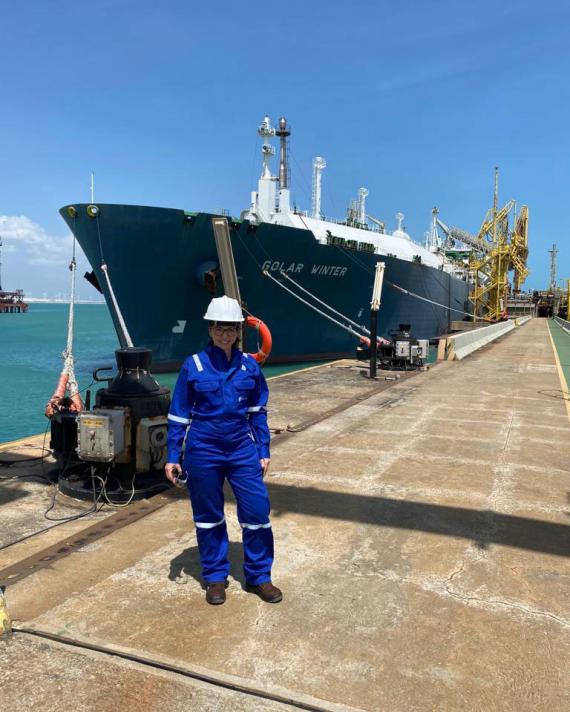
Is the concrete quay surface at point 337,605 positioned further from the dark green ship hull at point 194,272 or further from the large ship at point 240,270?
the dark green ship hull at point 194,272

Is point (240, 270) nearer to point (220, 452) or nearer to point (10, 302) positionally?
point (220, 452)

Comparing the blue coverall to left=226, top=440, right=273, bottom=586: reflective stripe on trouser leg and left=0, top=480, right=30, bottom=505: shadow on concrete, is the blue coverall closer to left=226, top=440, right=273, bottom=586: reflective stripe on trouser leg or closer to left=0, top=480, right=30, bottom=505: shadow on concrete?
left=226, top=440, right=273, bottom=586: reflective stripe on trouser leg

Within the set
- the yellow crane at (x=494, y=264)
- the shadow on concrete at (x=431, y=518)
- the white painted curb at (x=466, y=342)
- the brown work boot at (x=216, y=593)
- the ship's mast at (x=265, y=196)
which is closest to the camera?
the brown work boot at (x=216, y=593)

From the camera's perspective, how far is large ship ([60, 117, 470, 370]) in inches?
709

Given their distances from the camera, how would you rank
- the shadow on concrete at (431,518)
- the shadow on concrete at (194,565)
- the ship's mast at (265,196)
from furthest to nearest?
the ship's mast at (265,196), the shadow on concrete at (431,518), the shadow on concrete at (194,565)

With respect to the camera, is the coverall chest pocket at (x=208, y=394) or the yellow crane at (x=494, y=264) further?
the yellow crane at (x=494, y=264)

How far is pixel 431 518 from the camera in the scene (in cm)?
437

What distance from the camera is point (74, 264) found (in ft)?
28.3

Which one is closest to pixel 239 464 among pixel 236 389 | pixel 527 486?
pixel 236 389

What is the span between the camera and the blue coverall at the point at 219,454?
10.1 ft

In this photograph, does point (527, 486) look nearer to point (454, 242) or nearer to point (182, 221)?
point (182, 221)

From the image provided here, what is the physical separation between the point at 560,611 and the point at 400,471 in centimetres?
266

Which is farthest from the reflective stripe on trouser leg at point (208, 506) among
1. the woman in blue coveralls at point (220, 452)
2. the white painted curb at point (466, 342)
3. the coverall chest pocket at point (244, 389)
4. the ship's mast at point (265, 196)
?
the ship's mast at point (265, 196)

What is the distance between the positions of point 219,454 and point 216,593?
784 mm
